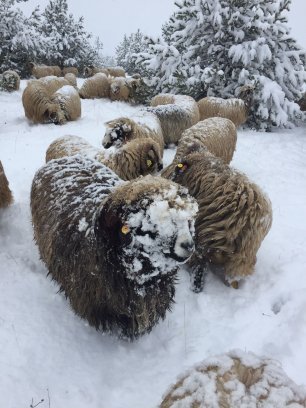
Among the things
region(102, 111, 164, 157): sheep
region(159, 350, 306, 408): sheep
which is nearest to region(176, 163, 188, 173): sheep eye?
region(102, 111, 164, 157): sheep

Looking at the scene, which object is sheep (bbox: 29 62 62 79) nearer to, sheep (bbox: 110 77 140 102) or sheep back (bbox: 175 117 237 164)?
sheep (bbox: 110 77 140 102)

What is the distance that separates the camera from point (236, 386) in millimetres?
1317

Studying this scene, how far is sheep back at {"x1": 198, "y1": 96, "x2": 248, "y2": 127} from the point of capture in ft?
30.0

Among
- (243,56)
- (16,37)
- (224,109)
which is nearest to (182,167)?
(224,109)

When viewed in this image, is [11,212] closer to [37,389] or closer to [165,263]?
[37,389]

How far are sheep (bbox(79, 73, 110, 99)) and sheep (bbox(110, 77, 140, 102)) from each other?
588 mm

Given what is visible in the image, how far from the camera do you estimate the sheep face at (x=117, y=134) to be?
5512 mm

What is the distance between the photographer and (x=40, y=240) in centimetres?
300

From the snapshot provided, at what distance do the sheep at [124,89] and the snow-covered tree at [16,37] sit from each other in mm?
7307

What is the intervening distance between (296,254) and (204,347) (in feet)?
5.34

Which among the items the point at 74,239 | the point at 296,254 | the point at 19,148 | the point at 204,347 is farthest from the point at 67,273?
the point at 19,148

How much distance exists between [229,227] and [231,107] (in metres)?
6.83

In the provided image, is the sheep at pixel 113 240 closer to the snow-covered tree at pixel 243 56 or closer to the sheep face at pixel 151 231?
the sheep face at pixel 151 231

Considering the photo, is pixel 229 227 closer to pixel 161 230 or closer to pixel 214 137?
pixel 161 230
